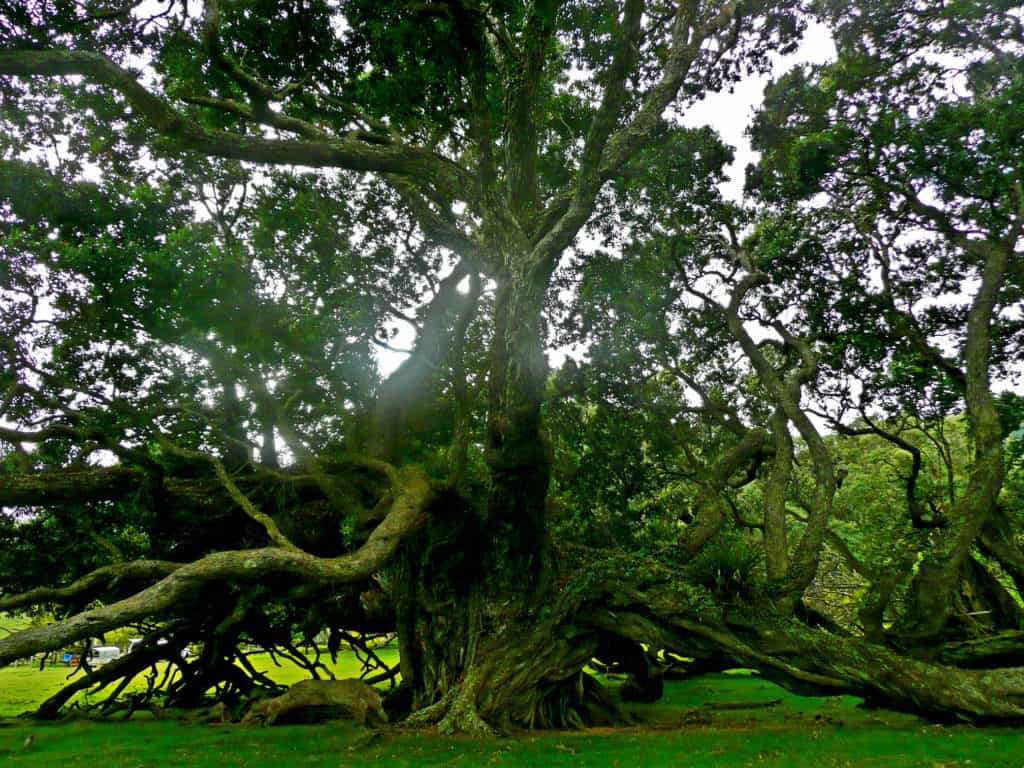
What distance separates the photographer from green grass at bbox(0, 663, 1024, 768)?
22.3 feet

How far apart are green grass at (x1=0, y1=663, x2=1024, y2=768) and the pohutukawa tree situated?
0.84 meters

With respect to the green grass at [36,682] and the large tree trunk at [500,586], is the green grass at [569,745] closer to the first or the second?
the large tree trunk at [500,586]

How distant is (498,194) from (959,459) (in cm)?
2861

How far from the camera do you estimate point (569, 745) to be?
25.8 ft

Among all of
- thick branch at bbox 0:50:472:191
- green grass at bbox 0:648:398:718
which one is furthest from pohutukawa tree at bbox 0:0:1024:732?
green grass at bbox 0:648:398:718

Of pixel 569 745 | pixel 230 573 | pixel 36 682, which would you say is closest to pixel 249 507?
pixel 230 573

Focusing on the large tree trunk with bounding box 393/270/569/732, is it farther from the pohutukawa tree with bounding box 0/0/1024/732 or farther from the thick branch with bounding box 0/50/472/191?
the thick branch with bounding box 0/50/472/191

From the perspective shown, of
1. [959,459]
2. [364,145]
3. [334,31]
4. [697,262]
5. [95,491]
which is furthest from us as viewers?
[959,459]

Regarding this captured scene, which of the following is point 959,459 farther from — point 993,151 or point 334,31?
point 334,31

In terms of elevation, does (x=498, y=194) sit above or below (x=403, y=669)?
above

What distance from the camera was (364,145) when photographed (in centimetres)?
757

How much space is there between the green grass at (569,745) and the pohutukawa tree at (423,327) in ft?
2.76

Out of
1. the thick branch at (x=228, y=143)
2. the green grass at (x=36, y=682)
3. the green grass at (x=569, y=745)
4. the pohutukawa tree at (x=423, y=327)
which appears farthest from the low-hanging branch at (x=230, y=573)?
the green grass at (x=36, y=682)

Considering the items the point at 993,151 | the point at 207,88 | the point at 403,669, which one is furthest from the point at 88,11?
the point at 993,151
